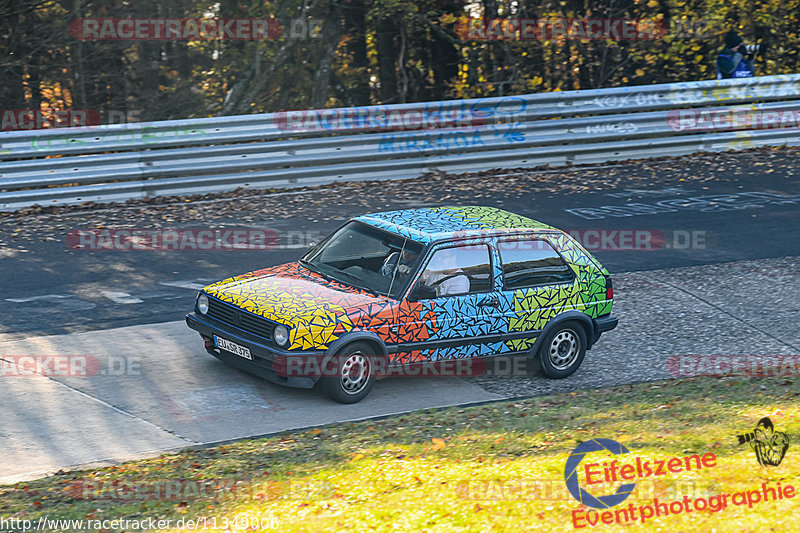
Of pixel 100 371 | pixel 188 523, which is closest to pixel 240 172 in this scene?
pixel 100 371

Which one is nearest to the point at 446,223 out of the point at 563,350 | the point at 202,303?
the point at 563,350

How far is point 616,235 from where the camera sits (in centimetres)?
1413

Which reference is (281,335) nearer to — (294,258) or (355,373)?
(355,373)

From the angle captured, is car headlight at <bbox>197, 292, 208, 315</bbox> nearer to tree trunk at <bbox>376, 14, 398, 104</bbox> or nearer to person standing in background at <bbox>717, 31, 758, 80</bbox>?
tree trunk at <bbox>376, 14, 398, 104</bbox>

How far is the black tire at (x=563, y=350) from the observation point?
962 cm

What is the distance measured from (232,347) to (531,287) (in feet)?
9.47

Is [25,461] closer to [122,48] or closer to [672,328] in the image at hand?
[672,328]

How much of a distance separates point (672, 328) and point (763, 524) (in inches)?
238

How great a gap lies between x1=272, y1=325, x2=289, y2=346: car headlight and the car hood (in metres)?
0.04

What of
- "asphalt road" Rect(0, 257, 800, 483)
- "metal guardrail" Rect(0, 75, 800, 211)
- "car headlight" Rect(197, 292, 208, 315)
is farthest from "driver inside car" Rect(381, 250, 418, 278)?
"metal guardrail" Rect(0, 75, 800, 211)

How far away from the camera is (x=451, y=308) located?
9125mm

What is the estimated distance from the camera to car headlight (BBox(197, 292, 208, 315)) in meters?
9.10

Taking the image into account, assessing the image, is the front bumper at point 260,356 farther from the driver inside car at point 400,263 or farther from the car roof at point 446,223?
the car roof at point 446,223

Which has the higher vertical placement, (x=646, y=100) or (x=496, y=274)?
(x=646, y=100)
